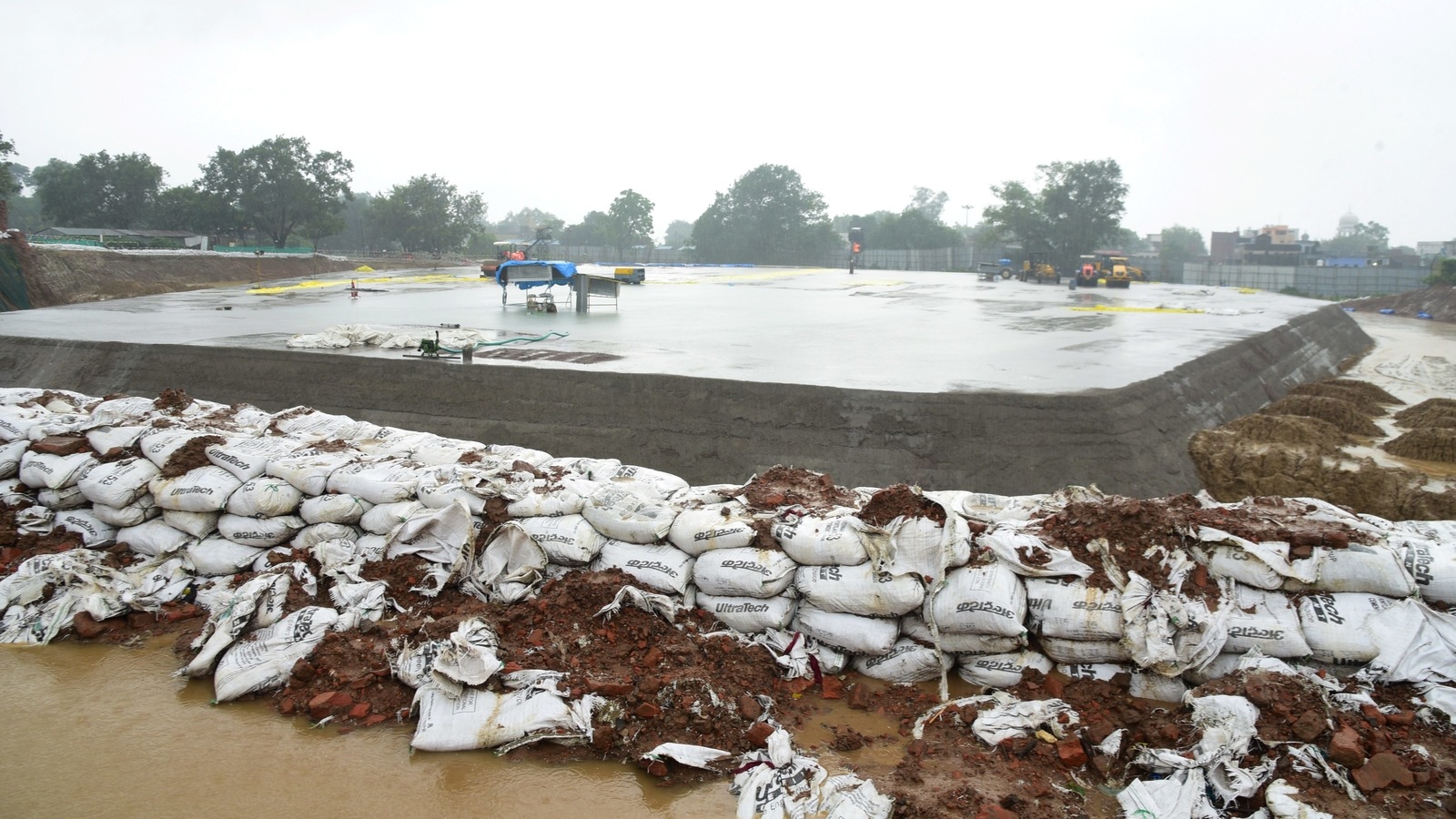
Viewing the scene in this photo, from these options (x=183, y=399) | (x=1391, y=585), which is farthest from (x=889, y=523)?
(x=183, y=399)

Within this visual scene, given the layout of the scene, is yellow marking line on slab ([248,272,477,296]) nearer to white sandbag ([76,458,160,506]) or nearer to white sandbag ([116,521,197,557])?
white sandbag ([76,458,160,506])

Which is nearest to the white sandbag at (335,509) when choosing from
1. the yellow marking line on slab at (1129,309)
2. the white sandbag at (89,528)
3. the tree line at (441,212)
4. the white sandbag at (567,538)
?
the white sandbag at (567,538)

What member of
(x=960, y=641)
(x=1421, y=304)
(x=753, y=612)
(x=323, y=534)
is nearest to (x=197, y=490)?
(x=323, y=534)

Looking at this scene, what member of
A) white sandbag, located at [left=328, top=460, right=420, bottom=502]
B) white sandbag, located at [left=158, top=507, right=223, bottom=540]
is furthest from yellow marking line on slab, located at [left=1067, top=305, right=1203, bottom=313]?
white sandbag, located at [left=158, top=507, right=223, bottom=540]

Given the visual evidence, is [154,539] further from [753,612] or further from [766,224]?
[766,224]

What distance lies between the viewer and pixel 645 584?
4730mm

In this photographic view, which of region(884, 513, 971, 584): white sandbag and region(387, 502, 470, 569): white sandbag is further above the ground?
region(884, 513, 971, 584): white sandbag

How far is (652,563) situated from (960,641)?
5.72 feet

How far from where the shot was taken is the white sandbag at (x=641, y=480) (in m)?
5.14

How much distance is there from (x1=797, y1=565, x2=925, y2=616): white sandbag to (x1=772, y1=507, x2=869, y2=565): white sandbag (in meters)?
0.05

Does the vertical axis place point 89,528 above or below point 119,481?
below

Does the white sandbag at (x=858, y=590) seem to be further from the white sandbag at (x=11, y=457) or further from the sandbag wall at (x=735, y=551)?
the white sandbag at (x=11, y=457)

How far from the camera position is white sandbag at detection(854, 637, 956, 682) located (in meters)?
4.39

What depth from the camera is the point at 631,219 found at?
6606cm
